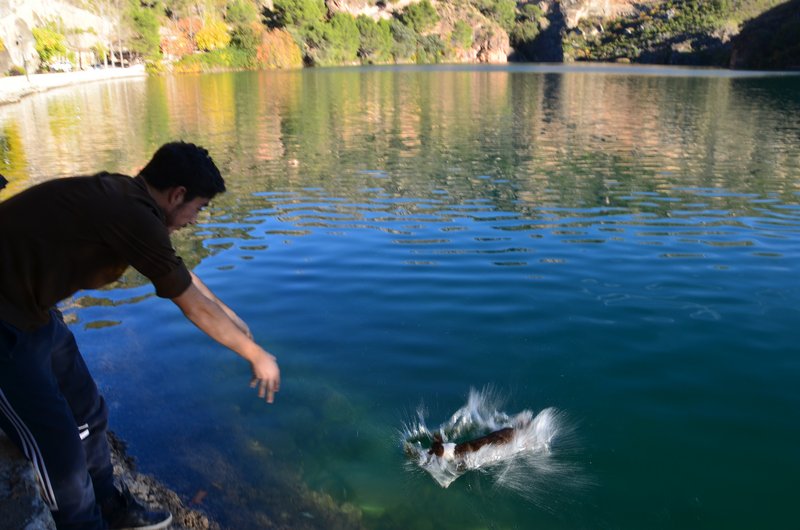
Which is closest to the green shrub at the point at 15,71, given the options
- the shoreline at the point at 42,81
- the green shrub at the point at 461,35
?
the shoreline at the point at 42,81

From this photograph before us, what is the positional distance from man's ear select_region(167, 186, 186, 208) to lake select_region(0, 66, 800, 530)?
2468 millimetres

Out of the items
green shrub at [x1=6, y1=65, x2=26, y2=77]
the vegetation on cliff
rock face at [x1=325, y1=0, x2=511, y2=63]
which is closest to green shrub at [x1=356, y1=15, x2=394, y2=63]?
rock face at [x1=325, y1=0, x2=511, y2=63]

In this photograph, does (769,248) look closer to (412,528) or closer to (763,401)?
(763,401)

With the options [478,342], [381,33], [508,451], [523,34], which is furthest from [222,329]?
[523,34]

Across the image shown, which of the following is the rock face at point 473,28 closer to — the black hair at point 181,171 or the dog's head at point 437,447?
the dog's head at point 437,447

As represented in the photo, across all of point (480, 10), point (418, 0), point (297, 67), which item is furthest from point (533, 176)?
point (480, 10)

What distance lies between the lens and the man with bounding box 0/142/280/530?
2.98 meters

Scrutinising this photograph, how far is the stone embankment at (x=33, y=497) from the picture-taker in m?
3.27

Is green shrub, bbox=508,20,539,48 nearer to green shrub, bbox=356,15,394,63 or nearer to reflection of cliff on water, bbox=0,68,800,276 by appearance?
green shrub, bbox=356,15,394,63

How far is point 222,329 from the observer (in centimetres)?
321

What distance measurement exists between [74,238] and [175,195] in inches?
20.0

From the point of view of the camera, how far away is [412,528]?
478cm

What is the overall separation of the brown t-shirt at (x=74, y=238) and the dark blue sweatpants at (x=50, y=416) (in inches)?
6.9

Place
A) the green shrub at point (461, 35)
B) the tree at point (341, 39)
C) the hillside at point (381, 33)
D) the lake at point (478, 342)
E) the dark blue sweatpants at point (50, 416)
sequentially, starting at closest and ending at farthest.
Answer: the dark blue sweatpants at point (50, 416) → the lake at point (478, 342) → the hillside at point (381, 33) → the tree at point (341, 39) → the green shrub at point (461, 35)
